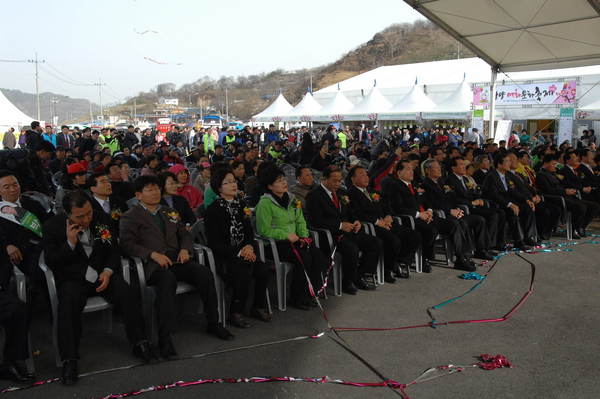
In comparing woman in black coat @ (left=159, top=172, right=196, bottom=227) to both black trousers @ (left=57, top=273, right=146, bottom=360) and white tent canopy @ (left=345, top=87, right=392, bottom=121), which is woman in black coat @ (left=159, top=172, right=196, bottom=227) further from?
white tent canopy @ (left=345, top=87, right=392, bottom=121)

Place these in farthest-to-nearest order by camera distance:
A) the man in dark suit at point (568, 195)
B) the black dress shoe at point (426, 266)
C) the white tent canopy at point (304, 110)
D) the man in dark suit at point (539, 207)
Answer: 1. the white tent canopy at point (304, 110)
2. the man in dark suit at point (568, 195)
3. the man in dark suit at point (539, 207)
4. the black dress shoe at point (426, 266)

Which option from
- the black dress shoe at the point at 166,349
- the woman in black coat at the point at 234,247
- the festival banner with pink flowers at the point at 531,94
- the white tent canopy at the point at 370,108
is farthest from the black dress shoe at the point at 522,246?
the white tent canopy at the point at 370,108

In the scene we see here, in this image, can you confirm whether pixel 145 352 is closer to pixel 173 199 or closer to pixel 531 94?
pixel 173 199

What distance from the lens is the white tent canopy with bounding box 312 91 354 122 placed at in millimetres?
26505

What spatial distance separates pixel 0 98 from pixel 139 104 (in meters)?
108

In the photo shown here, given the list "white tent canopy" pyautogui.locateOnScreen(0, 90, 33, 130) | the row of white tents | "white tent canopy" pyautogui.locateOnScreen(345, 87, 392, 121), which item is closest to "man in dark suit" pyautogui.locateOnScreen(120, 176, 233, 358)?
the row of white tents

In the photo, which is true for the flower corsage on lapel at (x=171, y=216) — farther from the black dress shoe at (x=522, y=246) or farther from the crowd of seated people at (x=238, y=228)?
the black dress shoe at (x=522, y=246)

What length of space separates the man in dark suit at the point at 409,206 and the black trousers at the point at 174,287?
281 centimetres

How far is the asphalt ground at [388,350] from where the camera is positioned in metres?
3.06

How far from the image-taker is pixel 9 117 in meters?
26.4

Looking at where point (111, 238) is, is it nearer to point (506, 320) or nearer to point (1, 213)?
Result: point (1, 213)

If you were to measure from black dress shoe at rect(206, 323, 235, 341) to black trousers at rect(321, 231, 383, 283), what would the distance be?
1522mm

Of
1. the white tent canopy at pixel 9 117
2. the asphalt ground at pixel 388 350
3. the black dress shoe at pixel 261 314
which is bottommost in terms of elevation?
the asphalt ground at pixel 388 350

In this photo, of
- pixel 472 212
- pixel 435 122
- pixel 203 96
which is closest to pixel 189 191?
pixel 472 212
